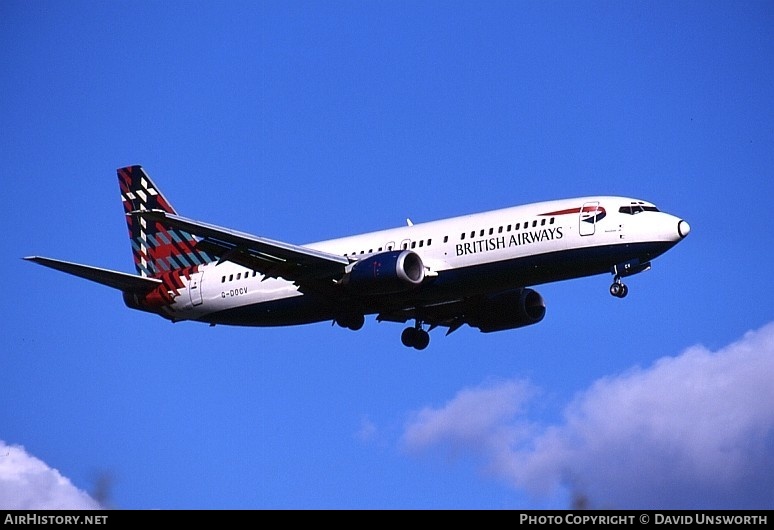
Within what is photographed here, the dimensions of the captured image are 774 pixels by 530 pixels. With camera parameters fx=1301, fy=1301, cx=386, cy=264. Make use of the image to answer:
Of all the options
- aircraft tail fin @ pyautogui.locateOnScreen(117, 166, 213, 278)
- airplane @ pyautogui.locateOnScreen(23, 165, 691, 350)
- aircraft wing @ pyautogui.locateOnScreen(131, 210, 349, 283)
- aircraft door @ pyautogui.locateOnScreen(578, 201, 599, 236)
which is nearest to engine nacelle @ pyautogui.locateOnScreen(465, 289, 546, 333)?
airplane @ pyautogui.locateOnScreen(23, 165, 691, 350)

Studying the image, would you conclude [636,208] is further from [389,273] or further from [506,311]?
[389,273]

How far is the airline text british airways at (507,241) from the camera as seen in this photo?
1882 inches

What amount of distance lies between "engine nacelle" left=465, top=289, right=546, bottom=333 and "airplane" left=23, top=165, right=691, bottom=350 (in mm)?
43

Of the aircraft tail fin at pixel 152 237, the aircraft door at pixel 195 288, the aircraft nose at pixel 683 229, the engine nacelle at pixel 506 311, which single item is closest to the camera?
the aircraft nose at pixel 683 229

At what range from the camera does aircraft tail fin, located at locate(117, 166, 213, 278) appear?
192 ft

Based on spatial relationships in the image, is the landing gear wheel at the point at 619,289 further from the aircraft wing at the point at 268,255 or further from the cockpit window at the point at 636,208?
the aircraft wing at the point at 268,255

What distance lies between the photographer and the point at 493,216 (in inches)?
1945

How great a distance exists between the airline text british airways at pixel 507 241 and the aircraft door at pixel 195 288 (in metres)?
13.0

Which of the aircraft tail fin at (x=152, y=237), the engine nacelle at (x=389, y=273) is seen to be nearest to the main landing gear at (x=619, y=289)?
the engine nacelle at (x=389, y=273)

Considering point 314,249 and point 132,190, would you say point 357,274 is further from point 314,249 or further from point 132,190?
point 132,190

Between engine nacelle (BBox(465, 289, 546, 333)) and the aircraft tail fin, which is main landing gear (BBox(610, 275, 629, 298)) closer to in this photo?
engine nacelle (BBox(465, 289, 546, 333))
